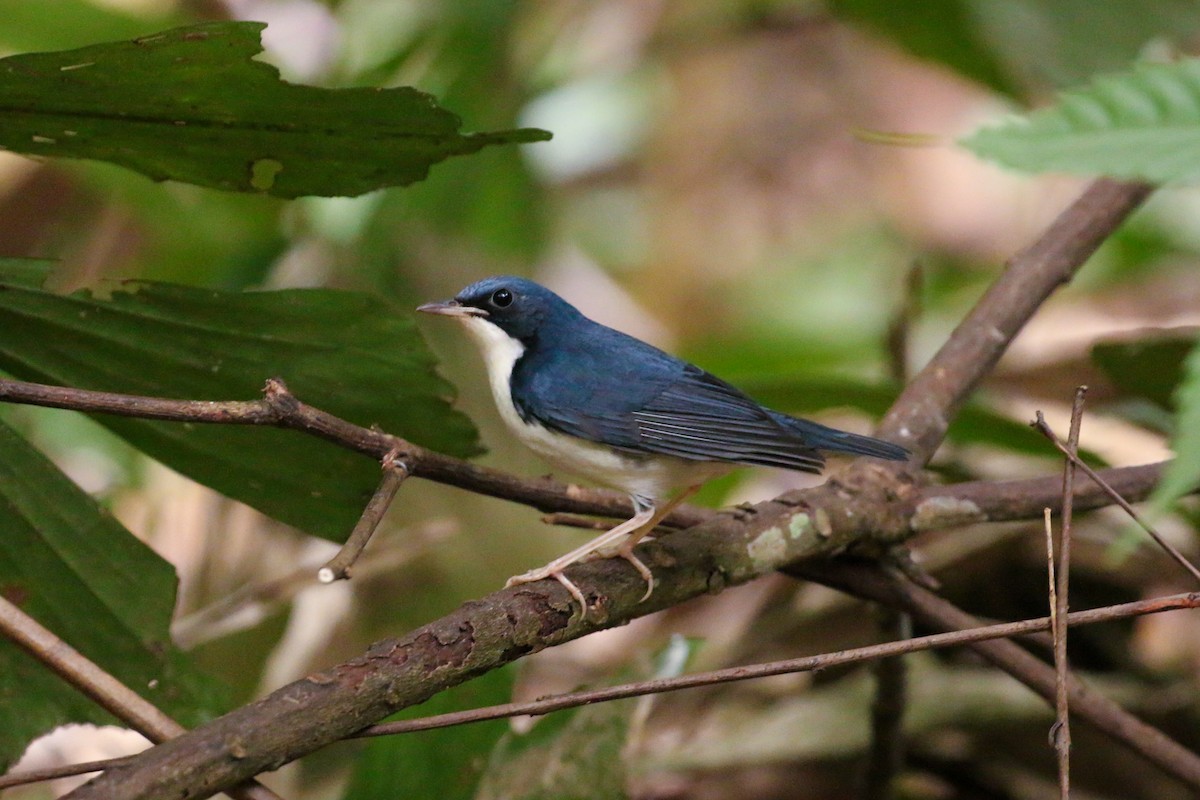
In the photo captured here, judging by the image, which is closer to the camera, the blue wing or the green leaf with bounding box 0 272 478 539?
the green leaf with bounding box 0 272 478 539

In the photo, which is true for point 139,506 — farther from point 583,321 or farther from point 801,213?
point 801,213

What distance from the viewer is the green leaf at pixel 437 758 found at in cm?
288

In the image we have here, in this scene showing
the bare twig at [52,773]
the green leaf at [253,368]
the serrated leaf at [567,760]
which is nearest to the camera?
the bare twig at [52,773]

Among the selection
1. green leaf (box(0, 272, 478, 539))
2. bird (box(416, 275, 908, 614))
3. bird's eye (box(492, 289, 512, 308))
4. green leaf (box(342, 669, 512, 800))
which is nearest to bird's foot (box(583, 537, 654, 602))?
Result: bird (box(416, 275, 908, 614))

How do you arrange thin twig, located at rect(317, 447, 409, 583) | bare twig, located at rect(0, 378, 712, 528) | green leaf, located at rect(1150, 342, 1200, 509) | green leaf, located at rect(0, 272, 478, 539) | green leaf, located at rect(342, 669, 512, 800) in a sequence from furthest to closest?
green leaf, located at rect(342, 669, 512, 800)
green leaf, located at rect(0, 272, 478, 539)
bare twig, located at rect(0, 378, 712, 528)
thin twig, located at rect(317, 447, 409, 583)
green leaf, located at rect(1150, 342, 1200, 509)

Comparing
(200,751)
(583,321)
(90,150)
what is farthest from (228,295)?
(583,321)

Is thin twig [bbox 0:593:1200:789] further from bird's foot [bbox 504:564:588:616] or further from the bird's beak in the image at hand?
the bird's beak

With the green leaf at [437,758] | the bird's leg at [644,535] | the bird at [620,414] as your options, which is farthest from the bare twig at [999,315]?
the green leaf at [437,758]

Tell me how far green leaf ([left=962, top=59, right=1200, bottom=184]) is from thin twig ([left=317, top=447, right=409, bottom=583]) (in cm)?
106

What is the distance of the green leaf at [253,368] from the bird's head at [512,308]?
0.81 m

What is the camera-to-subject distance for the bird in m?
2.93

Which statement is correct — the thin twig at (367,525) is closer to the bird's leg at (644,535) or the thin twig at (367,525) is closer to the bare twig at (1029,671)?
the bird's leg at (644,535)

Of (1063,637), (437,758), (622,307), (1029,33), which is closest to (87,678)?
(437,758)

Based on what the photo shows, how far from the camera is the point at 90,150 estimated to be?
228 cm
